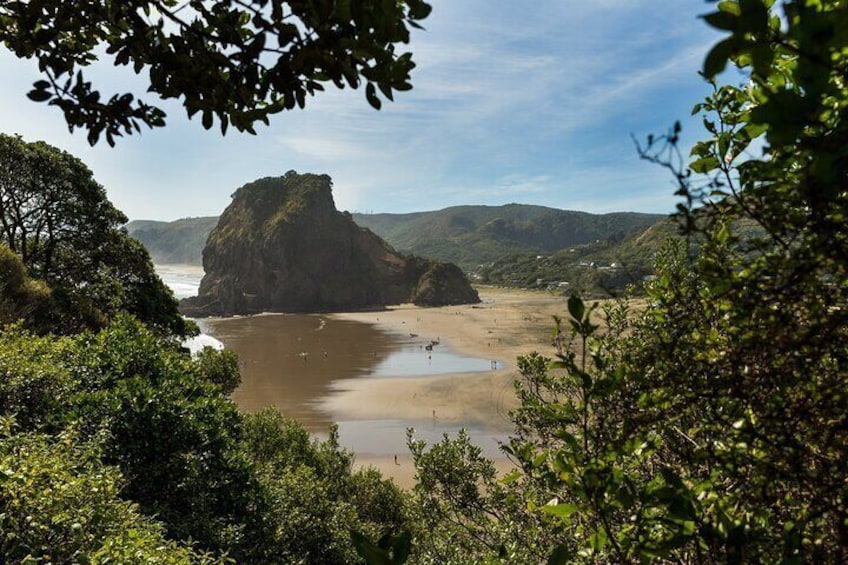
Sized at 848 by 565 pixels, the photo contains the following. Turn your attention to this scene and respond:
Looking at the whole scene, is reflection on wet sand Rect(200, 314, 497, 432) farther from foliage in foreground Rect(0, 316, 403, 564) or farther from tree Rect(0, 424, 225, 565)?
tree Rect(0, 424, 225, 565)

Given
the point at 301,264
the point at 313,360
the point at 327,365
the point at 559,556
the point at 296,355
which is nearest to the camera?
the point at 559,556

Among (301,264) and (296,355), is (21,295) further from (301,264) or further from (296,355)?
(301,264)

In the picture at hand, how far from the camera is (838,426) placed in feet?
5.82

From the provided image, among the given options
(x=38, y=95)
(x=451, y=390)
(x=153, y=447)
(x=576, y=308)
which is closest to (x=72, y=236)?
(x=153, y=447)

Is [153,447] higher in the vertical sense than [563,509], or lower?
lower

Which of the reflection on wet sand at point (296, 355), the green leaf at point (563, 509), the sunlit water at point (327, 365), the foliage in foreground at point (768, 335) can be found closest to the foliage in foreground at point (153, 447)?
the green leaf at point (563, 509)

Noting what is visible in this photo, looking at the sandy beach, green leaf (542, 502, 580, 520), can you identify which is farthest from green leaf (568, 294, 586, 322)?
the sandy beach

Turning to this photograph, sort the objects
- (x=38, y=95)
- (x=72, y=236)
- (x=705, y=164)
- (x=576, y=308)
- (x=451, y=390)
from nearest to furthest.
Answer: (x=576, y=308) → (x=705, y=164) → (x=38, y=95) → (x=72, y=236) → (x=451, y=390)

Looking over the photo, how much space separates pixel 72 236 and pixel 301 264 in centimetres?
8920

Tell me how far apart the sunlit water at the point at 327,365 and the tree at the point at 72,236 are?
54.5 feet

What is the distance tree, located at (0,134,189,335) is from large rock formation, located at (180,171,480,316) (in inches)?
3157

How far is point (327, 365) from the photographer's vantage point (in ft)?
180

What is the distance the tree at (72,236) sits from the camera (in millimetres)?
20703

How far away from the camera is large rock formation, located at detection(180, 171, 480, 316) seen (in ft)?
349
